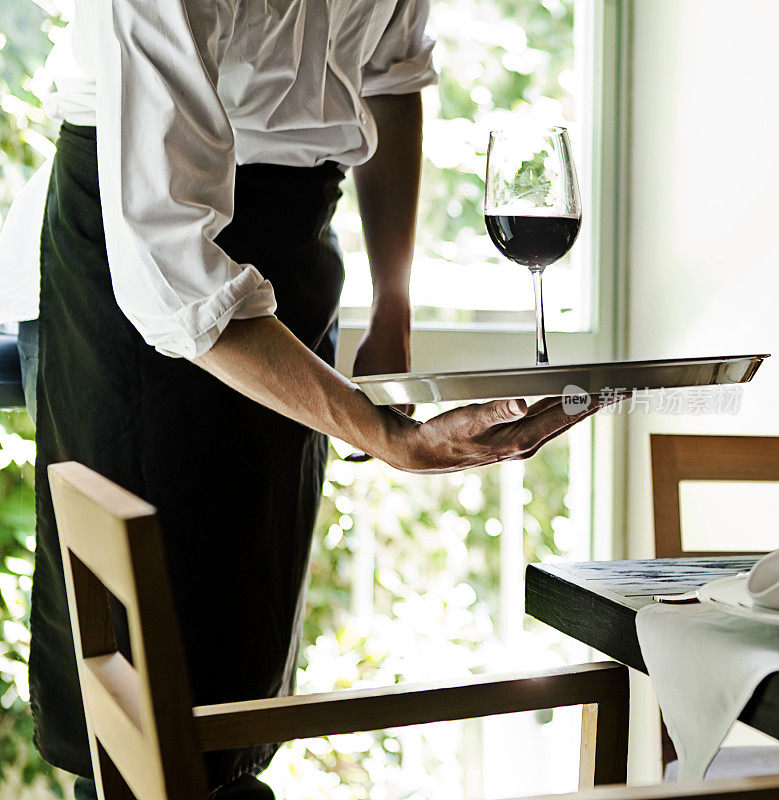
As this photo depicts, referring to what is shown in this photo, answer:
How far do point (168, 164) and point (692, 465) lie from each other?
0.93 meters

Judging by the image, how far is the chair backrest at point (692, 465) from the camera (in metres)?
1.44

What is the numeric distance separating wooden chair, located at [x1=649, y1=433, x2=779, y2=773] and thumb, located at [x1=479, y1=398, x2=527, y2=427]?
0.73 metres

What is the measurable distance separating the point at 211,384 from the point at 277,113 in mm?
288

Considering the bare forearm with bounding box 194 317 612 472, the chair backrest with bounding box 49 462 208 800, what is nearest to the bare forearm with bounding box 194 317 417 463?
the bare forearm with bounding box 194 317 612 472

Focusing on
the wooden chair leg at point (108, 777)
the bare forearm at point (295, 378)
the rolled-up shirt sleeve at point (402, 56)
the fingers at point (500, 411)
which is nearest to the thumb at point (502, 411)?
the fingers at point (500, 411)

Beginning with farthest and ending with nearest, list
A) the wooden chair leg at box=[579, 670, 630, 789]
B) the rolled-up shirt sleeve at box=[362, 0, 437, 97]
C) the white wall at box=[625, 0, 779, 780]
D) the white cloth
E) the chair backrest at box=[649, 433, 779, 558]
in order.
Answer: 1. the white wall at box=[625, 0, 779, 780]
2. the chair backrest at box=[649, 433, 779, 558]
3. the rolled-up shirt sleeve at box=[362, 0, 437, 97]
4. the wooden chair leg at box=[579, 670, 630, 789]
5. the white cloth

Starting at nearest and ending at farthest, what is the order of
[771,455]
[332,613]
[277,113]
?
[277,113]
[771,455]
[332,613]

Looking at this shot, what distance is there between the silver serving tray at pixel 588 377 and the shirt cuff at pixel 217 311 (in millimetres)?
221

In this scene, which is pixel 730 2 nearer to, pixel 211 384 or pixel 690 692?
pixel 211 384

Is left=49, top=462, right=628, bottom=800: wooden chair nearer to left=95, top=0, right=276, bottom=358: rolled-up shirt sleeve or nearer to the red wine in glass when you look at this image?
left=95, top=0, right=276, bottom=358: rolled-up shirt sleeve

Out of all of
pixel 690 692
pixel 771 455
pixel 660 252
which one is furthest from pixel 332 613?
pixel 690 692

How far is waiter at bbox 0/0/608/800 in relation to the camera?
0.86m

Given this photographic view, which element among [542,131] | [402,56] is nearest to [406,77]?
[402,56]

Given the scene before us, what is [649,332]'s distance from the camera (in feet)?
6.41
